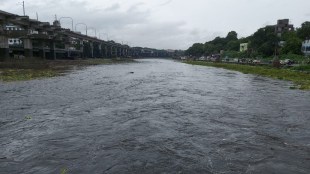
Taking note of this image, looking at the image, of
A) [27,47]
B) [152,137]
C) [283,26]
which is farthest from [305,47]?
[152,137]

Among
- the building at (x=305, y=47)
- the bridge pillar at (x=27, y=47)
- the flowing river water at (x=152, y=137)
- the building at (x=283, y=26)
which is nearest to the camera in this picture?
the flowing river water at (x=152, y=137)

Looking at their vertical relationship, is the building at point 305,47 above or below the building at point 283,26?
below

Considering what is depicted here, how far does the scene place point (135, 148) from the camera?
531 inches

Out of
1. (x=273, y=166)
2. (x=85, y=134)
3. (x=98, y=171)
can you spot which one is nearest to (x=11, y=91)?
(x=85, y=134)

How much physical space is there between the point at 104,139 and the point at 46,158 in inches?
127

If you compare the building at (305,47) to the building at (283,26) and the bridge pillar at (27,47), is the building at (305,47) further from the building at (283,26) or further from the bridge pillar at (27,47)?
the bridge pillar at (27,47)

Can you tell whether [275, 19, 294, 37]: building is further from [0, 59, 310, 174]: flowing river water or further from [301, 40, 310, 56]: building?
[0, 59, 310, 174]: flowing river water

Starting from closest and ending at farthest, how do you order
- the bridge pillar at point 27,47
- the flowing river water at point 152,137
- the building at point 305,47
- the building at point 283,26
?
1. the flowing river water at point 152,137
2. the bridge pillar at point 27,47
3. the building at point 305,47
4. the building at point 283,26

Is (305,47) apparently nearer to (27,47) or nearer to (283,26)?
(283,26)

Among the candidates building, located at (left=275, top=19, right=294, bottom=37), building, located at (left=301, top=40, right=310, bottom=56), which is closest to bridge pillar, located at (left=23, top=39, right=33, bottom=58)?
building, located at (left=301, top=40, right=310, bottom=56)

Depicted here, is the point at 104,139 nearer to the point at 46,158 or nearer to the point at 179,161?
the point at 46,158

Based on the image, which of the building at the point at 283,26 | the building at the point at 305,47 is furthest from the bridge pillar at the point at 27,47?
the building at the point at 283,26

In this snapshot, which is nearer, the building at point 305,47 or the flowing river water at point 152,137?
the flowing river water at point 152,137

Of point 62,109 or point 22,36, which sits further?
point 22,36
